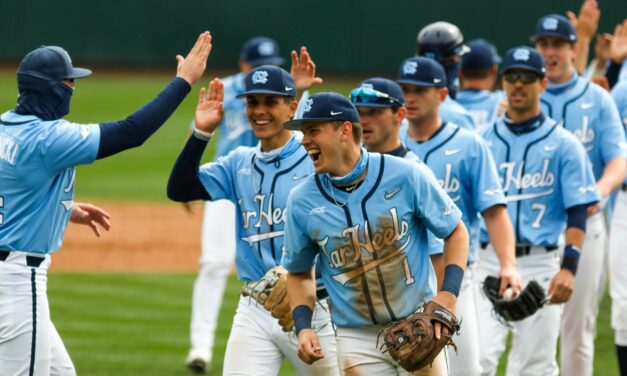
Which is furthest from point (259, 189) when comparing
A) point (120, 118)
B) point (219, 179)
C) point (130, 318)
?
point (120, 118)

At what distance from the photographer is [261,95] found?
5.94 meters

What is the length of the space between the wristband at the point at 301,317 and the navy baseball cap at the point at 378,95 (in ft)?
4.21

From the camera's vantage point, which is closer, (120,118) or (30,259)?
(30,259)

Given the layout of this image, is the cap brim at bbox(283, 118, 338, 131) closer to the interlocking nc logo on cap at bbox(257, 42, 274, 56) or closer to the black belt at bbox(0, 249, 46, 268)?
the black belt at bbox(0, 249, 46, 268)

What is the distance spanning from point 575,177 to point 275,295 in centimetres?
214

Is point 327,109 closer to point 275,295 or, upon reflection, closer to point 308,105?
point 308,105

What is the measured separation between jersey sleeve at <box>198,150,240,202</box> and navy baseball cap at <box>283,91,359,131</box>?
3.44ft

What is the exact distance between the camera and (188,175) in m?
6.05

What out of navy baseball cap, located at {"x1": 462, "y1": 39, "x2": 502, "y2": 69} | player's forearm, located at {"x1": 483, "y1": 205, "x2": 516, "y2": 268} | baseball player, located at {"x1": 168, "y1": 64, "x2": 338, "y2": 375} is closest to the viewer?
baseball player, located at {"x1": 168, "y1": 64, "x2": 338, "y2": 375}

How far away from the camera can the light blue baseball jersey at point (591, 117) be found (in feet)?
Result: 25.0

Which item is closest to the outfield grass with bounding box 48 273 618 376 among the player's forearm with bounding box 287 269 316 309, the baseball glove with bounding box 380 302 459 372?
the player's forearm with bounding box 287 269 316 309

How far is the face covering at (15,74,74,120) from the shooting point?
571 cm

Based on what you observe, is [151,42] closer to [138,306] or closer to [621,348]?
[138,306]

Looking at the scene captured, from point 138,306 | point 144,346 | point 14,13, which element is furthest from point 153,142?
point 144,346
